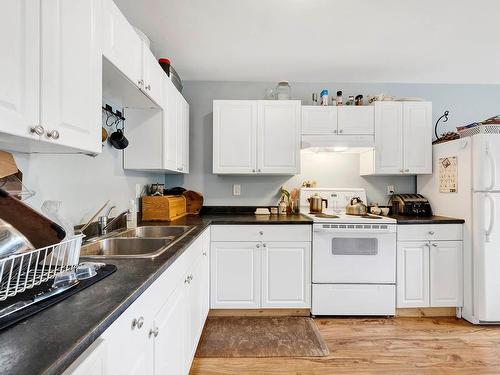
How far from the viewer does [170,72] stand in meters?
2.24

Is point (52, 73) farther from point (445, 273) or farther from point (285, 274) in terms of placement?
point (445, 273)

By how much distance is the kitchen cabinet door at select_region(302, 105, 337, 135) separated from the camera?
2.75 metres

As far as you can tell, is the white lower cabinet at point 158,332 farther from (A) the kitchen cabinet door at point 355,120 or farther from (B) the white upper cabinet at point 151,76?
(A) the kitchen cabinet door at point 355,120

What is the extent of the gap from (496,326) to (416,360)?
1043 mm

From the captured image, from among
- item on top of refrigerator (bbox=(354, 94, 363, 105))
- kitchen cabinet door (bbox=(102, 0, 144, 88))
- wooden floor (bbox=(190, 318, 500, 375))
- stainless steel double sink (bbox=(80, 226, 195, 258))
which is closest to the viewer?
kitchen cabinet door (bbox=(102, 0, 144, 88))

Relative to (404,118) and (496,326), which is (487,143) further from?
(496,326)

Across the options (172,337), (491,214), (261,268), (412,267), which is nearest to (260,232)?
(261,268)

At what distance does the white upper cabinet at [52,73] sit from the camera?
0.73m

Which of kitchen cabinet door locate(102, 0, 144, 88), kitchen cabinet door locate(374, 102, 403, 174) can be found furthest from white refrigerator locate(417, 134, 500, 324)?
kitchen cabinet door locate(102, 0, 144, 88)

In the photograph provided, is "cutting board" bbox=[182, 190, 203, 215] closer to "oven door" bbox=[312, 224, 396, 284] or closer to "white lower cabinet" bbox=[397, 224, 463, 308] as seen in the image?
"oven door" bbox=[312, 224, 396, 284]

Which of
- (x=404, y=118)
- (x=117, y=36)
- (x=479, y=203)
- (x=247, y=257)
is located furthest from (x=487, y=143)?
(x=117, y=36)

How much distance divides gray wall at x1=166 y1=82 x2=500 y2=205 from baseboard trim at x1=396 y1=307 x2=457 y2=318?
119 centimetres

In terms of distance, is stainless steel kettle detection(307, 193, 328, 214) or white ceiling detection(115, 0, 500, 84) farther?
stainless steel kettle detection(307, 193, 328, 214)

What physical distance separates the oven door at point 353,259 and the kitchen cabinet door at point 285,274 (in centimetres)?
12
